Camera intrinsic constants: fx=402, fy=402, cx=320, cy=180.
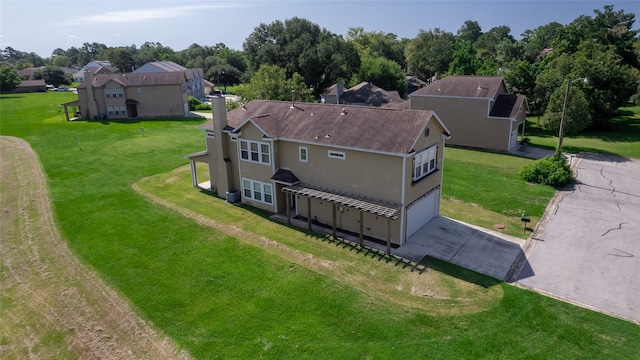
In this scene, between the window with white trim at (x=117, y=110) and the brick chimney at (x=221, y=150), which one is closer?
the brick chimney at (x=221, y=150)

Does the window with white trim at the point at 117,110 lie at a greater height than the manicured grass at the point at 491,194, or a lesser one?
greater

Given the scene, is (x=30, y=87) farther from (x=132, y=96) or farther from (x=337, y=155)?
(x=337, y=155)

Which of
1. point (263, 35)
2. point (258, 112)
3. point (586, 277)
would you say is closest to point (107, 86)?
point (263, 35)

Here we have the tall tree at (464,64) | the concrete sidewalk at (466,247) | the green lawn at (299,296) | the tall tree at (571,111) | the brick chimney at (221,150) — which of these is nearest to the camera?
the green lawn at (299,296)

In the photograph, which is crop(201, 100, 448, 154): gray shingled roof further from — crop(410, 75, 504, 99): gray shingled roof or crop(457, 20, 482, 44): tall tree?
crop(457, 20, 482, 44): tall tree

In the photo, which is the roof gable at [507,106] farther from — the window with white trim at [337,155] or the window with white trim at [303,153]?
the window with white trim at [303,153]

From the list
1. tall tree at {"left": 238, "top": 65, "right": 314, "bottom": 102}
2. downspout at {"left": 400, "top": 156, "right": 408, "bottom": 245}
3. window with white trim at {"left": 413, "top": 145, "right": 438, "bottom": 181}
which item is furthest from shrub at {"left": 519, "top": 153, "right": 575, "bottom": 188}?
tall tree at {"left": 238, "top": 65, "right": 314, "bottom": 102}

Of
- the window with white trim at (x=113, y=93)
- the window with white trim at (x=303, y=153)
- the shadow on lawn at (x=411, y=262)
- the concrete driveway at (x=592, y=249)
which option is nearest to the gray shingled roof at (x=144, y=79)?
the window with white trim at (x=113, y=93)

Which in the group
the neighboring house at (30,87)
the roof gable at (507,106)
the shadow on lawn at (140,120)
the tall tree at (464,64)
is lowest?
the shadow on lawn at (140,120)
